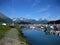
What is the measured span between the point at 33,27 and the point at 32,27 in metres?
0.21

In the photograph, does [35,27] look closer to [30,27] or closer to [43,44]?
[30,27]

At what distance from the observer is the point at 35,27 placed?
39281 millimetres

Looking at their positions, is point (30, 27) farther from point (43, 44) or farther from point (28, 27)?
point (43, 44)

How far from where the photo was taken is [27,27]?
39.5 m

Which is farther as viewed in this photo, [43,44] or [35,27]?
[35,27]

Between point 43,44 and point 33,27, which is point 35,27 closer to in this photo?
point 33,27

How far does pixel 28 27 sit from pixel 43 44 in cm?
2837

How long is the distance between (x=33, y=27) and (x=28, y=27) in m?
1.42

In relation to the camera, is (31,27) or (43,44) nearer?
(43,44)

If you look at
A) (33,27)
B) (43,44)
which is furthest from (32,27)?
(43,44)

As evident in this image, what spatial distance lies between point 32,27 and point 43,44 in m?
27.4

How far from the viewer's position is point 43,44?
1147 cm

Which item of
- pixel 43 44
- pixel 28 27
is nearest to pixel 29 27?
pixel 28 27

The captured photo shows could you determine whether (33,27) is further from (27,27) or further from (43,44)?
(43,44)
